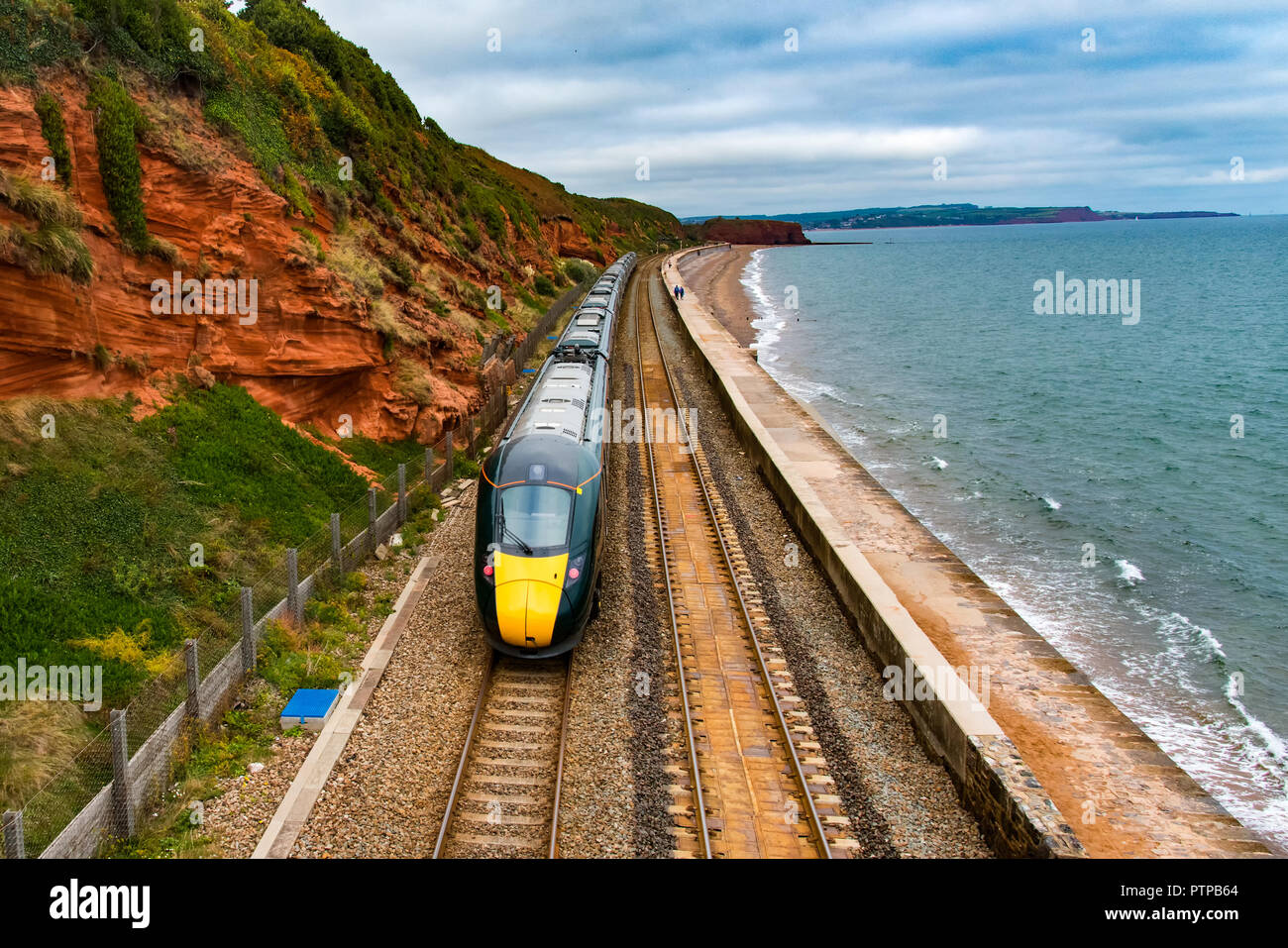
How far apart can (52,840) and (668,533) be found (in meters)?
12.1

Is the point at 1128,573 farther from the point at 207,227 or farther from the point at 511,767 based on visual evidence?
the point at 207,227

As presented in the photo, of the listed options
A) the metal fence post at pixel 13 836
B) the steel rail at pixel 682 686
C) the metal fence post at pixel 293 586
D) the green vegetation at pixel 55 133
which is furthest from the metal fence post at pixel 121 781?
the green vegetation at pixel 55 133

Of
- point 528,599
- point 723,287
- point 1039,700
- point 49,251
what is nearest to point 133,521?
point 49,251

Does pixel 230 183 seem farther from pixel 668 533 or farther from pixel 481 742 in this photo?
pixel 481 742

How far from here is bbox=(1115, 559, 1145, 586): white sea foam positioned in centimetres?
2139

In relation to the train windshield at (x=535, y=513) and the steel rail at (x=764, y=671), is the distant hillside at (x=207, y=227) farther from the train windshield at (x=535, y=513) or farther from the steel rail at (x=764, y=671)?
the train windshield at (x=535, y=513)

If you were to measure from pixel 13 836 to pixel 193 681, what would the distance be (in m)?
3.02

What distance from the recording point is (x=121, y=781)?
852 cm

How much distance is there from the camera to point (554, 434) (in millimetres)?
13734

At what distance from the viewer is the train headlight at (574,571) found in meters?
12.0

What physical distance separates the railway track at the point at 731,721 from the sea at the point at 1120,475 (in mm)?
7504

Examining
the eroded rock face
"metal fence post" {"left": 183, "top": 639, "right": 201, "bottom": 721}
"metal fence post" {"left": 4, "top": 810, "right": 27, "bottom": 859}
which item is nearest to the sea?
"metal fence post" {"left": 183, "top": 639, "right": 201, "bottom": 721}

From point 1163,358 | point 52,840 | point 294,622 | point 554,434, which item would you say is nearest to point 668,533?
point 554,434
